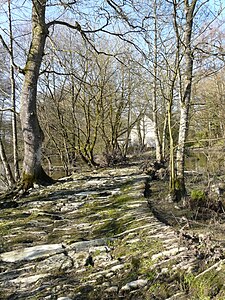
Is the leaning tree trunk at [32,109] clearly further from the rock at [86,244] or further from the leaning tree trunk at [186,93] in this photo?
the rock at [86,244]

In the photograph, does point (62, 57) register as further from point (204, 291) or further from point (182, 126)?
point (204, 291)

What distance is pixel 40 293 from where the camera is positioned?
2.51 metres

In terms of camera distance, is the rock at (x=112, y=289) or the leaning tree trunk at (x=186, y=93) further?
the leaning tree trunk at (x=186, y=93)

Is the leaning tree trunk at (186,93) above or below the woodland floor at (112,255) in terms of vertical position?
above

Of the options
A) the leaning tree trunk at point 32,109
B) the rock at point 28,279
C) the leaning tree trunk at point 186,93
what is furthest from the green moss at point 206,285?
the leaning tree trunk at point 32,109

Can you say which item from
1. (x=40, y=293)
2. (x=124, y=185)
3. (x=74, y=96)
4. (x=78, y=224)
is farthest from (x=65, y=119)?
(x=40, y=293)

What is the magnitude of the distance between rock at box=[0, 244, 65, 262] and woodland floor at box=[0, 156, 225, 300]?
0.03 feet

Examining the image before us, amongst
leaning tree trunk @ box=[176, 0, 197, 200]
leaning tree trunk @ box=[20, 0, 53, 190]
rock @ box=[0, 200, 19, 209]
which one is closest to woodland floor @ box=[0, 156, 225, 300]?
rock @ box=[0, 200, 19, 209]

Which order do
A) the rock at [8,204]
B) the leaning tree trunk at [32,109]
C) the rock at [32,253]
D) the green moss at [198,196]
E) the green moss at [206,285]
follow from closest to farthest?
the green moss at [206,285], the rock at [32,253], the green moss at [198,196], the rock at [8,204], the leaning tree trunk at [32,109]

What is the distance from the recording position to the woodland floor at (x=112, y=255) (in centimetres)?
240

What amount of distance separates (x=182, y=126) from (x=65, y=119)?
9387 millimetres

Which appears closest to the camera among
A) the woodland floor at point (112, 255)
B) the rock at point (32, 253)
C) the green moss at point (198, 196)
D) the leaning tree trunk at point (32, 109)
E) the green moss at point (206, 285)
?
the green moss at point (206, 285)

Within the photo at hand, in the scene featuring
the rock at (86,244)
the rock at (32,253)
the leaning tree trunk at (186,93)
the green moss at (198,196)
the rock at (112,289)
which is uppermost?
the leaning tree trunk at (186,93)

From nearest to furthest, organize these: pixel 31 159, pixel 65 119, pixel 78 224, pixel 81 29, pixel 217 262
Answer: pixel 217 262
pixel 78 224
pixel 31 159
pixel 81 29
pixel 65 119
